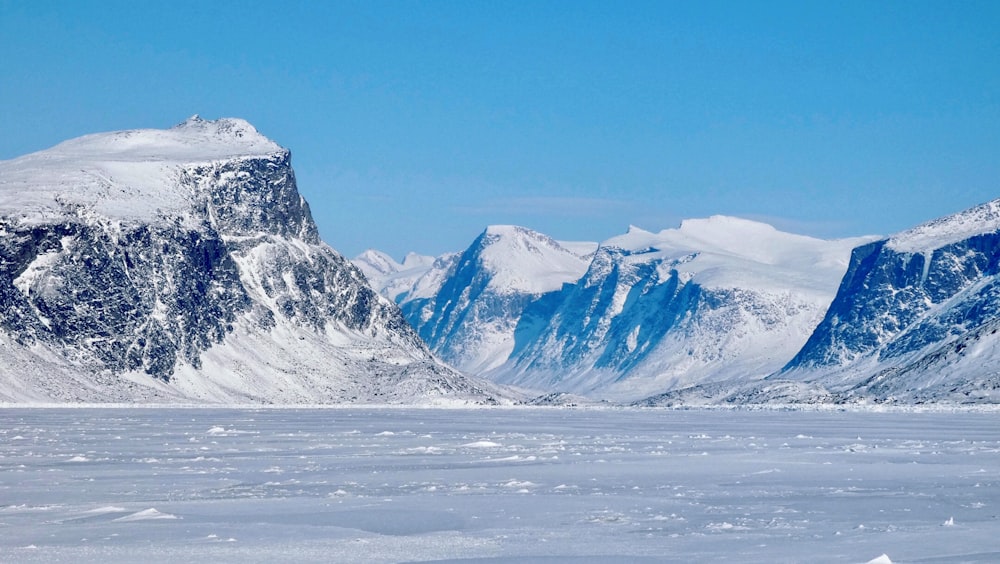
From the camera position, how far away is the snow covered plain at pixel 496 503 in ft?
113

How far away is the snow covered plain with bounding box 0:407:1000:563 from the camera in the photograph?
34.5 m

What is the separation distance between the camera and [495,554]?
3406 centimetres

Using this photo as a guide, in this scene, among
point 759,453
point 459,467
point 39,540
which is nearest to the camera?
point 39,540

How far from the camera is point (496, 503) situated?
1809 inches

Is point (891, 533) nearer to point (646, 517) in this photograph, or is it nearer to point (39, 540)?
point (646, 517)

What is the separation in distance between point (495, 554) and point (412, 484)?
20.2m

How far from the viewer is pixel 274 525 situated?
39.4m

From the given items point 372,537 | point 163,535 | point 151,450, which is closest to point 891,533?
point 372,537

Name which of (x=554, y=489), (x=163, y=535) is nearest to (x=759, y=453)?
(x=554, y=489)

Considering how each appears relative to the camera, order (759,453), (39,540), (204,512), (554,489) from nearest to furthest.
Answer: (39,540) < (204,512) < (554,489) < (759,453)

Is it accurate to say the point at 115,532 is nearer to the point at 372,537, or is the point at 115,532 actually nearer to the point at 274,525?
the point at 274,525

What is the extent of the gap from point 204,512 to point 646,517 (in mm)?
14450

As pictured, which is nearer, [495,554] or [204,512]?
[495,554]

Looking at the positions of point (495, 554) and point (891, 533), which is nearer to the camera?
point (495, 554)
